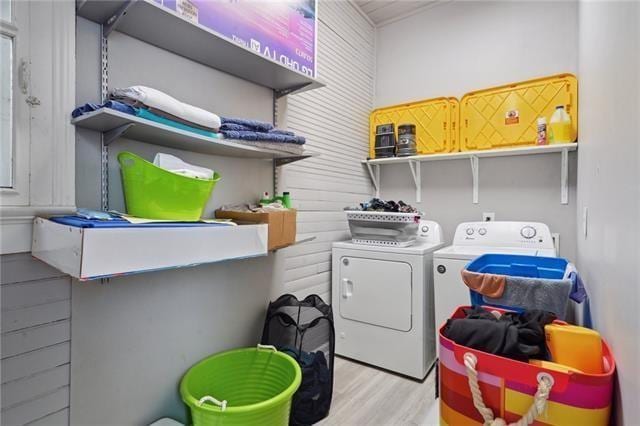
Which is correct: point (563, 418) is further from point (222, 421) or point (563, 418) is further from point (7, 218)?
point (7, 218)

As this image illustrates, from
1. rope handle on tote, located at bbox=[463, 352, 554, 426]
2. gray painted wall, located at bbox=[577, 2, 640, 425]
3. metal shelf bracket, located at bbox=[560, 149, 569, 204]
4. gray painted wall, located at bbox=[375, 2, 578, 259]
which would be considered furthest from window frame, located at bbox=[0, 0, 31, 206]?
metal shelf bracket, located at bbox=[560, 149, 569, 204]

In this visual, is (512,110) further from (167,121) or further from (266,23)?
(167,121)

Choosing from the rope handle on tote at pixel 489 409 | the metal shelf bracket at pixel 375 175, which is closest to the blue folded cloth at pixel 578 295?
the rope handle on tote at pixel 489 409

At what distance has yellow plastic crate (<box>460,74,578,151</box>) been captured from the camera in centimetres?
227

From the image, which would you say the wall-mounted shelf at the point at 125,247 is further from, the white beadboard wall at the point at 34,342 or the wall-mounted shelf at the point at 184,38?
the wall-mounted shelf at the point at 184,38

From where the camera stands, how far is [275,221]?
1.69 metres

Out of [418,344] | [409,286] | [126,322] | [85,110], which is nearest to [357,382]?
[418,344]

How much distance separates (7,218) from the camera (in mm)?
1051

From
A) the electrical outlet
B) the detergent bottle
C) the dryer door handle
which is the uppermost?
the detergent bottle

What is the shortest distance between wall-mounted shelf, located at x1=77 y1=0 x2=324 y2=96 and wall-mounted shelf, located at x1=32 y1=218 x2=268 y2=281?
796 mm

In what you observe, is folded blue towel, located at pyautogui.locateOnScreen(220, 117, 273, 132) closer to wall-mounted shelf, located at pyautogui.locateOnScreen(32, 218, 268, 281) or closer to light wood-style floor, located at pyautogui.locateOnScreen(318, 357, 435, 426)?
wall-mounted shelf, located at pyautogui.locateOnScreen(32, 218, 268, 281)

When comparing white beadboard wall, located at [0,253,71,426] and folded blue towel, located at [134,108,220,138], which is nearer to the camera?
white beadboard wall, located at [0,253,71,426]

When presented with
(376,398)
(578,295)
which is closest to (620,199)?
(578,295)

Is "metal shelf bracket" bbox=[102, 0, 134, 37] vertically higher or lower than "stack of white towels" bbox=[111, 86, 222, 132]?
higher
